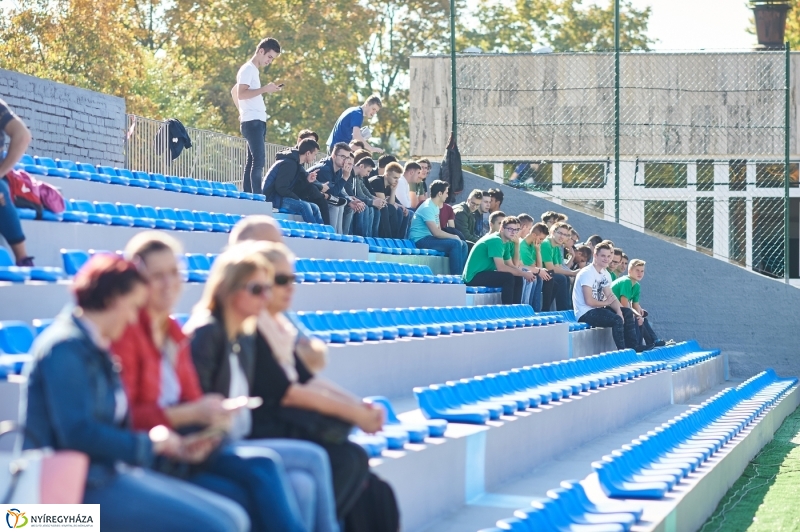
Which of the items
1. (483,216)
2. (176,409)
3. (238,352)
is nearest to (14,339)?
(238,352)

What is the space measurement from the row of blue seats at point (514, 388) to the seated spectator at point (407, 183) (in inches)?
125

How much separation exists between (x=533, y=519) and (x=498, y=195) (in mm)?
8602

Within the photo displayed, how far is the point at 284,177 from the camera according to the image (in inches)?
413

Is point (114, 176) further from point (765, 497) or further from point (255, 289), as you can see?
point (255, 289)

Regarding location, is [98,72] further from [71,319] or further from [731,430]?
[71,319]

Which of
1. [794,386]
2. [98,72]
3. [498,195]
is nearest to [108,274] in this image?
[498,195]

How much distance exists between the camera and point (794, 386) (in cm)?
1287

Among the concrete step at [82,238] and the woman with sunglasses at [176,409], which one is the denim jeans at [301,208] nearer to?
the concrete step at [82,238]

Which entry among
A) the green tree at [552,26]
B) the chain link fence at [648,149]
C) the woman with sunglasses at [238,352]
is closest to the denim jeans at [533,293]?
the chain link fence at [648,149]

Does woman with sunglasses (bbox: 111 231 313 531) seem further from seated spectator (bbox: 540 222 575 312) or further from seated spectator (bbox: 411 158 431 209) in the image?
seated spectator (bbox: 411 158 431 209)

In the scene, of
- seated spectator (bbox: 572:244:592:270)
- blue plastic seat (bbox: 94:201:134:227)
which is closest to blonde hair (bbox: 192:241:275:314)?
blue plastic seat (bbox: 94:201:134:227)

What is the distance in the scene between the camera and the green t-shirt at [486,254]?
10.6 meters

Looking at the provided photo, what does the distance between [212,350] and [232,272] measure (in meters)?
0.22

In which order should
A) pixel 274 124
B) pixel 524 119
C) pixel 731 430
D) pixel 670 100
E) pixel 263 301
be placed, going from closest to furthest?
pixel 263 301 → pixel 731 430 → pixel 524 119 → pixel 670 100 → pixel 274 124
